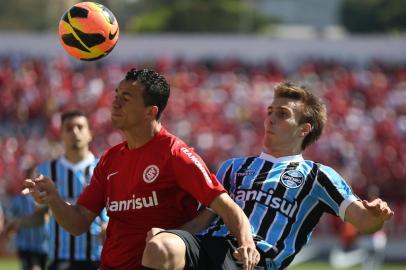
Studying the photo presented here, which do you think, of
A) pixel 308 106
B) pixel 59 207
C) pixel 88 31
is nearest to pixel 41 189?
pixel 59 207

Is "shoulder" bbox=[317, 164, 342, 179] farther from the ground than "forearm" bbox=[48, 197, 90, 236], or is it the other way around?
"shoulder" bbox=[317, 164, 342, 179]

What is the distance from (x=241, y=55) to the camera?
29.3 meters

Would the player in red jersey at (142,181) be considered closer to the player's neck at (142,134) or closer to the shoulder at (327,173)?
the player's neck at (142,134)

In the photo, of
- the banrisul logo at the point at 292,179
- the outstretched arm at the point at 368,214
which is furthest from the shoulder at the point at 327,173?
the outstretched arm at the point at 368,214

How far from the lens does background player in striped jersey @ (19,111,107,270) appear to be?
8453mm

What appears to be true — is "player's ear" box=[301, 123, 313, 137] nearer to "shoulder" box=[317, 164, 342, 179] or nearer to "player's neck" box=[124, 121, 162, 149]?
"shoulder" box=[317, 164, 342, 179]

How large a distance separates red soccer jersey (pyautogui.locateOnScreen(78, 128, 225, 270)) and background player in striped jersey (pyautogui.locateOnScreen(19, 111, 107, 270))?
2.48 meters

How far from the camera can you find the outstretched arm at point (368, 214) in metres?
5.64

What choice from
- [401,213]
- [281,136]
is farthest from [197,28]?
[281,136]

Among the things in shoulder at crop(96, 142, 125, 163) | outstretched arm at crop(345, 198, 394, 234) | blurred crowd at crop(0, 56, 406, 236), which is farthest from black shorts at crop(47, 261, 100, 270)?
blurred crowd at crop(0, 56, 406, 236)

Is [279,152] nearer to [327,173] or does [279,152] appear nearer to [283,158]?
[283,158]

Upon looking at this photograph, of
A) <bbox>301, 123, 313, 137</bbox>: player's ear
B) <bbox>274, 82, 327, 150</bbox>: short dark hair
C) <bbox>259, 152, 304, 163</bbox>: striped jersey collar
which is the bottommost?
<bbox>259, 152, 304, 163</bbox>: striped jersey collar

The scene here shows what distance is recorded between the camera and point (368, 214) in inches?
228

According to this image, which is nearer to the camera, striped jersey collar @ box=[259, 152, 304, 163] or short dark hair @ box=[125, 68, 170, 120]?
short dark hair @ box=[125, 68, 170, 120]
